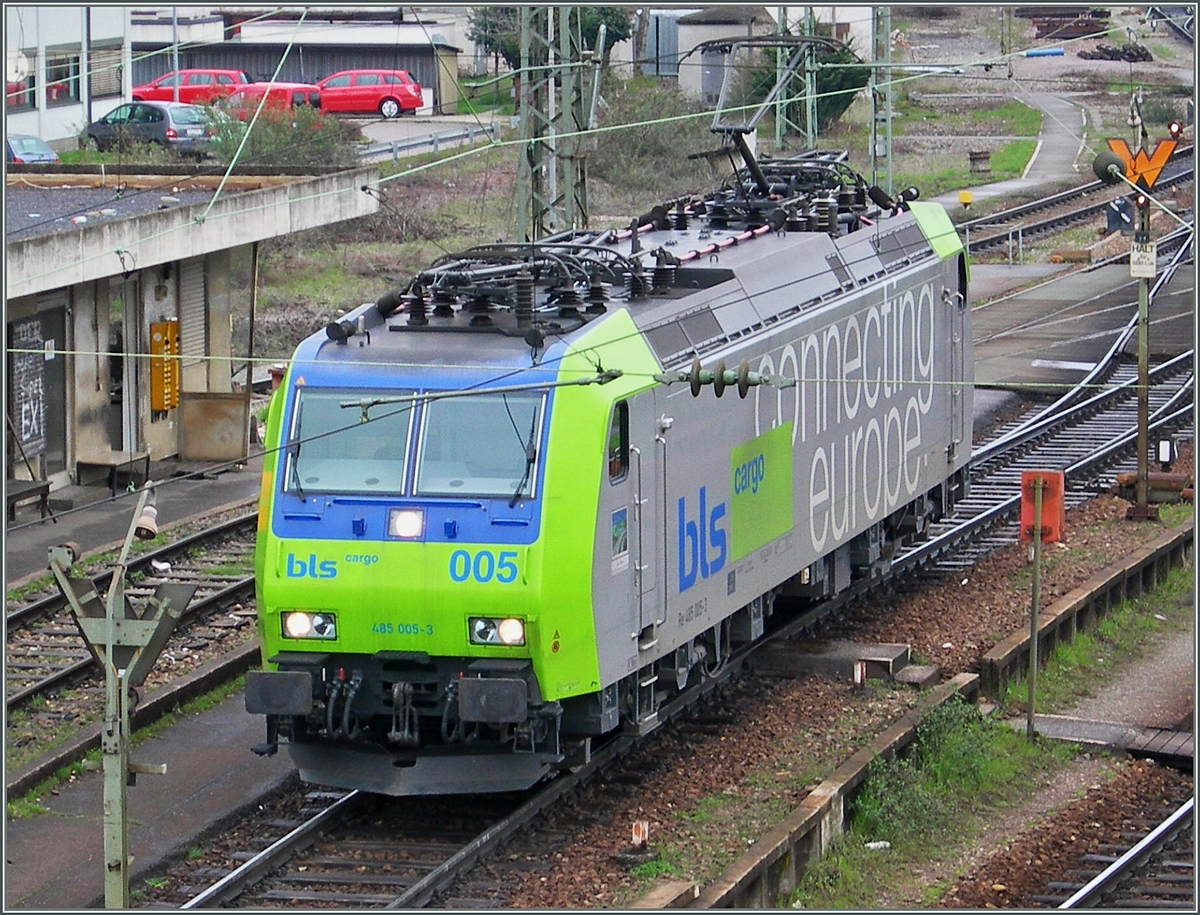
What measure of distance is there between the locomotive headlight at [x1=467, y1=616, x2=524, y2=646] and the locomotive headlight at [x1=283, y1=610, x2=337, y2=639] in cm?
90

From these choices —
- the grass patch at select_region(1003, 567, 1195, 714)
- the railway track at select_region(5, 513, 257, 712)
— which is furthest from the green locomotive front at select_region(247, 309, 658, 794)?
the grass patch at select_region(1003, 567, 1195, 714)

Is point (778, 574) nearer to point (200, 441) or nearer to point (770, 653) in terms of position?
point (770, 653)

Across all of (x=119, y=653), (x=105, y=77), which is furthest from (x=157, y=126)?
(x=119, y=653)

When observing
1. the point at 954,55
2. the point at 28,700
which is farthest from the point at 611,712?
the point at 954,55

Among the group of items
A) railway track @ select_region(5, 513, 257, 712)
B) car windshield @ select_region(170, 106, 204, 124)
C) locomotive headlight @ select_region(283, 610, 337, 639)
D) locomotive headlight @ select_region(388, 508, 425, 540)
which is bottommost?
railway track @ select_region(5, 513, 257, 712)

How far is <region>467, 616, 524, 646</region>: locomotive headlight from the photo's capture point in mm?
13508

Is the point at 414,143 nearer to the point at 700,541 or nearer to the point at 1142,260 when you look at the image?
the point at 1142,260

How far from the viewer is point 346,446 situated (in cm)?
1405

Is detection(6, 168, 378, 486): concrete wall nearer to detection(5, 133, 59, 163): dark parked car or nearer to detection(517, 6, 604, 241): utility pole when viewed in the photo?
detection(517, 6, 604, 241): utility pole

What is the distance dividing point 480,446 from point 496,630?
3.79ft

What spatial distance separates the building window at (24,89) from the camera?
4994cm

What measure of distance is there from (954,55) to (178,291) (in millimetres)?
46447

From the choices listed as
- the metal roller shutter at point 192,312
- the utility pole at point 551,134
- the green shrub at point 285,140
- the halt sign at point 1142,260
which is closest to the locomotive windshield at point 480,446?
the utility pole at point 551,134

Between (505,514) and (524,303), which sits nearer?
(505,514)
